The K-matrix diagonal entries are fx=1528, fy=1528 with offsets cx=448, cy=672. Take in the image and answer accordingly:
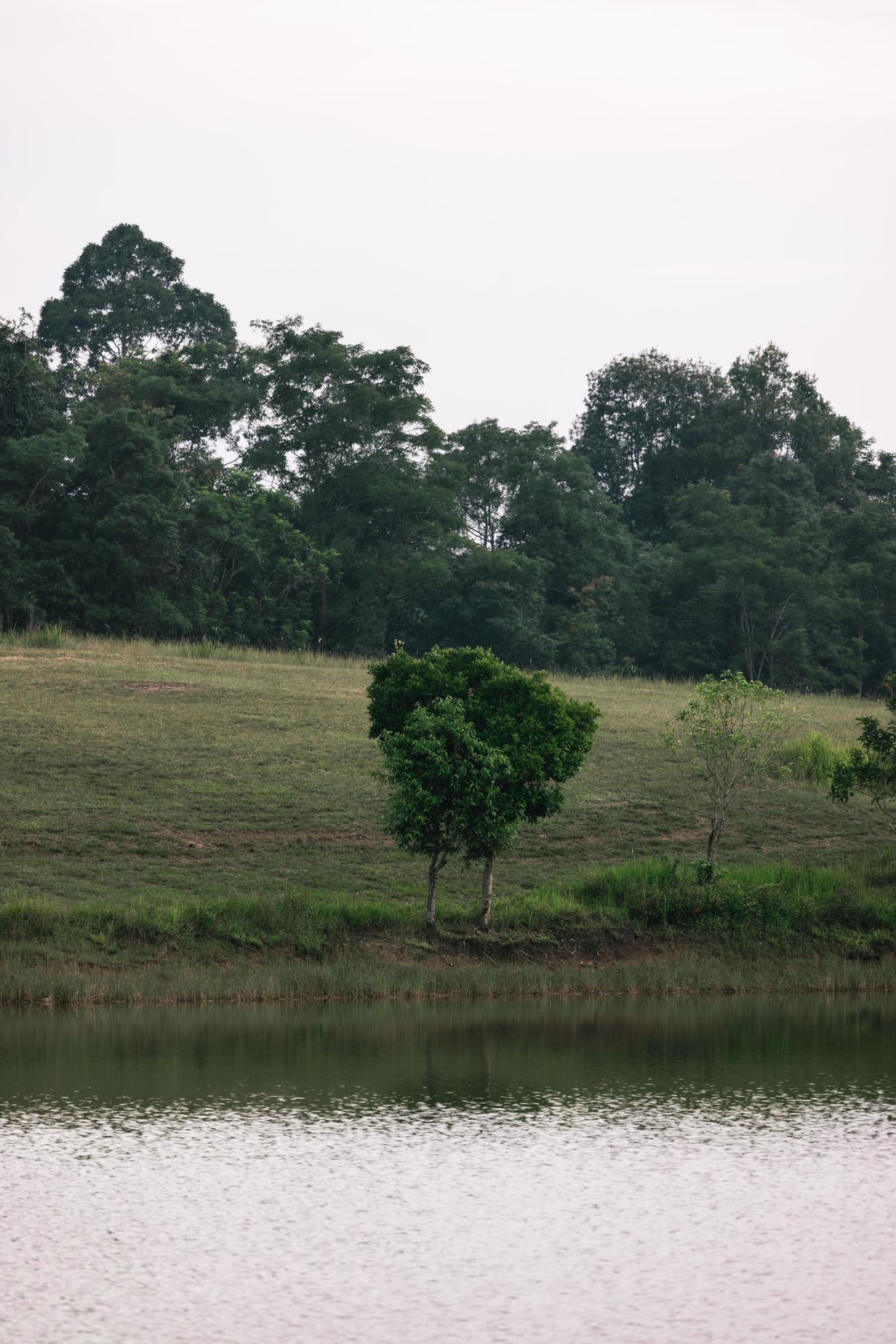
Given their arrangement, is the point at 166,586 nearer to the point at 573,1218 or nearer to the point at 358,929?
the point at 358,929

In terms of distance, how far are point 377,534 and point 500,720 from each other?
50.3 meters

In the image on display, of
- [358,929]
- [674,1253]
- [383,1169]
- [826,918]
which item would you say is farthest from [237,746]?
[674,1253]

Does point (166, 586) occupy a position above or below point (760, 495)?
below

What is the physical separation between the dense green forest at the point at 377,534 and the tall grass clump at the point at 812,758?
99.7 ft

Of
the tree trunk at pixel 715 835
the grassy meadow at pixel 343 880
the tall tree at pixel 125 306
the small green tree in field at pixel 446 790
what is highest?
the tall tree at pixel 125 306

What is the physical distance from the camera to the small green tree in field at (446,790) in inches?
1163

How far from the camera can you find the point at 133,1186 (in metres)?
14.3

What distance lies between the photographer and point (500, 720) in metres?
31.2

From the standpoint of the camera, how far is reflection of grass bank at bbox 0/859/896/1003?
26734mm

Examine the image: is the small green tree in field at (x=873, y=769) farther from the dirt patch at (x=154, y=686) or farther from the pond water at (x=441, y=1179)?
the dirt patch at (x=154, y=686)

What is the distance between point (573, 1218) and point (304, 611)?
214ft

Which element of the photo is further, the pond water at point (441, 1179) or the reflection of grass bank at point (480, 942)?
the reflection of grass bank at point (480, 942)

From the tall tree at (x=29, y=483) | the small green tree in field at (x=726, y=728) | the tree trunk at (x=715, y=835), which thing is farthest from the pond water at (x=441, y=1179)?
the tall tree at (x=29, y=483)

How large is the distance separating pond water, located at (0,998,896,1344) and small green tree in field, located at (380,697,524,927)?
5674 mm
